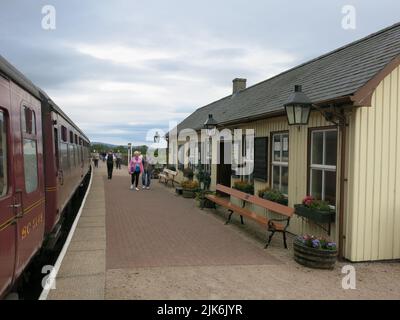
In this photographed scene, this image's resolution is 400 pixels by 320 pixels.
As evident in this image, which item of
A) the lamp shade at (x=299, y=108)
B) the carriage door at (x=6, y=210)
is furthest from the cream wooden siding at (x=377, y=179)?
the carriage door at (x=6, y=210)

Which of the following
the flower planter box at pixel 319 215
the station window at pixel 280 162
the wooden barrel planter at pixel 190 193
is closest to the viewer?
the flower planter box at pixel 319 215

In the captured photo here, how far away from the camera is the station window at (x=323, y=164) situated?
7.56 metres

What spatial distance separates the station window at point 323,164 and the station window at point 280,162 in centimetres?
123

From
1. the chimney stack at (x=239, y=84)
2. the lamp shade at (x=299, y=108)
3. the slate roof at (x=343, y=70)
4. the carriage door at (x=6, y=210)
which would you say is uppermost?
the chimney stack at (x=239, y=84)

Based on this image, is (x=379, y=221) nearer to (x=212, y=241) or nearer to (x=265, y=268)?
(x=265, y=268)

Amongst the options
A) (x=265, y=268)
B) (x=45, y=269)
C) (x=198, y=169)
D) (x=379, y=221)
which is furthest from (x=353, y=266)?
(x=198, y=169)

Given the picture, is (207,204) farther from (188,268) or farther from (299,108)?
(188,268)

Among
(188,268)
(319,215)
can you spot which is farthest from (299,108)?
(188,268)

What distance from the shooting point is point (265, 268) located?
6.45 meters

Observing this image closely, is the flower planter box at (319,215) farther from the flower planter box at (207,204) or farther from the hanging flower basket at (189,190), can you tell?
the hanging flower basket at (189,190)

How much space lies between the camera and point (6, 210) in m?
3.71

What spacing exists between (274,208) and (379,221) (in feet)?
6.68

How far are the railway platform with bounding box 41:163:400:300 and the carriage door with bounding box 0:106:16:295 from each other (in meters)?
1.36

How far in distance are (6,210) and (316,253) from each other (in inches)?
189
